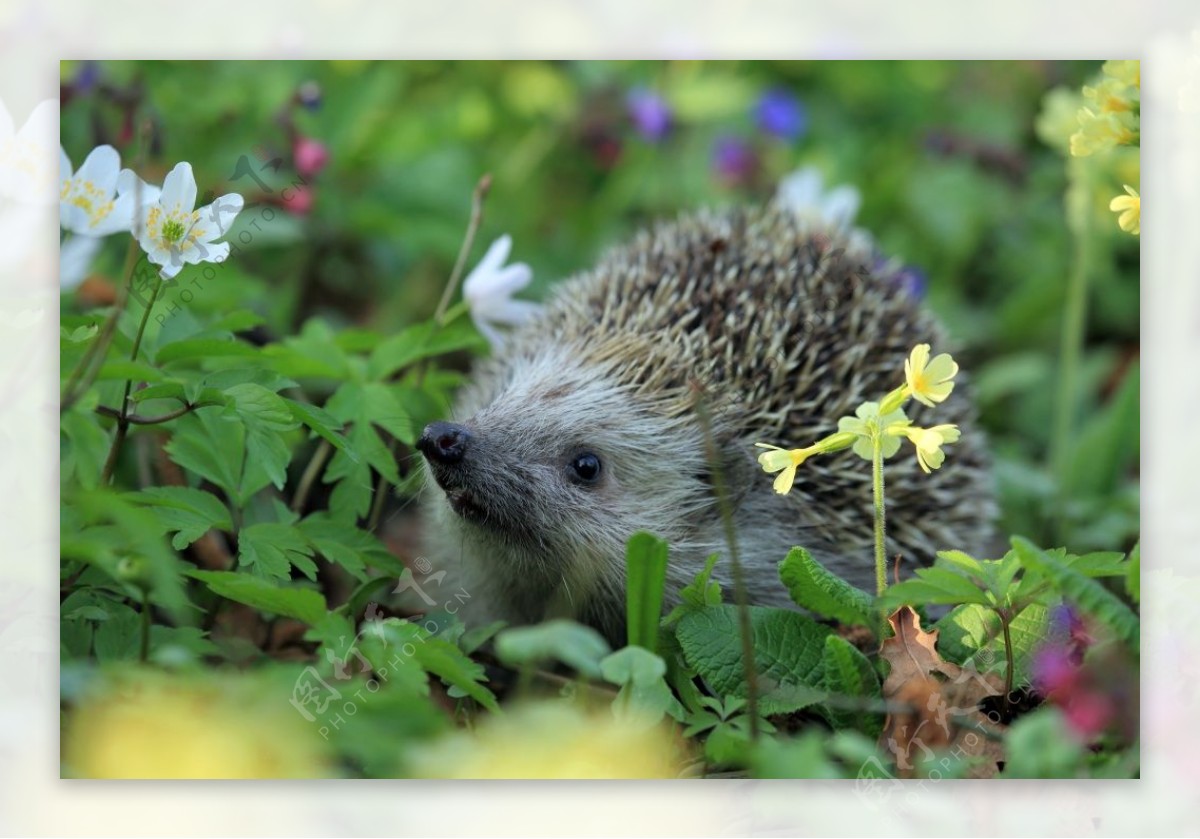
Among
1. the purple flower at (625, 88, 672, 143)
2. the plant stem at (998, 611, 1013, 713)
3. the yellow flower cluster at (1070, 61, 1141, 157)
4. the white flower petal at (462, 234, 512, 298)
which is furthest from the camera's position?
the purple flower at (625, 88, 672, 143)

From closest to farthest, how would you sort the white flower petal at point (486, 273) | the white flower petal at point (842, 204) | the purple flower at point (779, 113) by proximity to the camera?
1. the white flower petal at point (486, 273)
2. the white flower petal at point (842, 204)
3. the purple flower at point (779, 113)

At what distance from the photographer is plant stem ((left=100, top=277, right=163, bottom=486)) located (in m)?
2.40

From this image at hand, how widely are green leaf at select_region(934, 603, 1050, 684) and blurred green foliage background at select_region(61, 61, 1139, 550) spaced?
1.12 metres

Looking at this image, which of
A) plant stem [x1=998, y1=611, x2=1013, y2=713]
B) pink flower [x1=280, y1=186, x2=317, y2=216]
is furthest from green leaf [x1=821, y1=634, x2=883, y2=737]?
pink flower [x1=280, y1=186, x2=317, y2=216]

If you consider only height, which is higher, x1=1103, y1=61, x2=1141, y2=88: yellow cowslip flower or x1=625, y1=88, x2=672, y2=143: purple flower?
x1=625, y1=88, x2=672, y2=143: purple flower

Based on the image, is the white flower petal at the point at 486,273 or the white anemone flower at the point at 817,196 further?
the white anemone flower at the point at 817,196

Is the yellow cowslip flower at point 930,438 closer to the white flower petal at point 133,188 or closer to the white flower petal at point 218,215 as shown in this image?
the white flower petal at point 218,215

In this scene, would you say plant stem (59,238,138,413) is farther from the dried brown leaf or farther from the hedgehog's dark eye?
the dried brown leaf

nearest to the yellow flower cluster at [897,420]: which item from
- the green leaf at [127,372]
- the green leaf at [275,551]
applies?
the green leaf at [275,551]

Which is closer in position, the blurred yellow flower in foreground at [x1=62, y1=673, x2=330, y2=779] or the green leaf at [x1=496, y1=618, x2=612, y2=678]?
the green leaf at [x1=496, y1=618, x2=612, y2=678]

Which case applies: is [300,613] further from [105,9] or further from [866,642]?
[105,9]

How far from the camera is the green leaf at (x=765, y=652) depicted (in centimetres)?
241

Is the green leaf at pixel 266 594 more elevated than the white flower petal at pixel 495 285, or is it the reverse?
the white flower petal at pixel 495 285

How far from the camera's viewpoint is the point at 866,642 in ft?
8.57
